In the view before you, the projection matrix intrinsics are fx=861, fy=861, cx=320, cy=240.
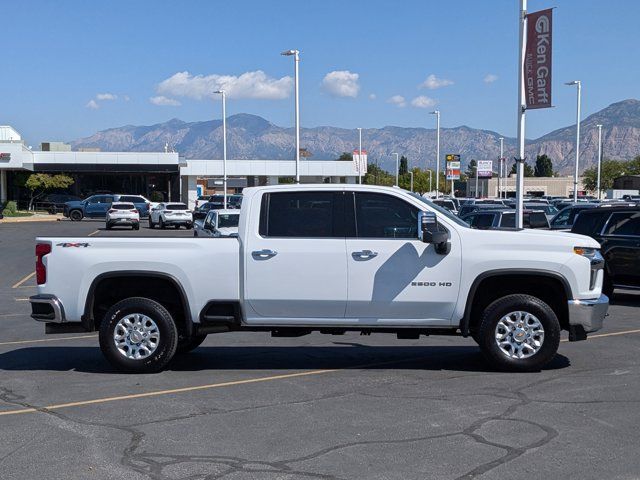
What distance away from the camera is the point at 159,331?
376 inches

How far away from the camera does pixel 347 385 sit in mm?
8977

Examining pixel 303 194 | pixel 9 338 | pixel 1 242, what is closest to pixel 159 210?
pixel 1 242

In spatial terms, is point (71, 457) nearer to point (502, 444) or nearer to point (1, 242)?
point (502, 444)

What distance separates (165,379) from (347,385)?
202 cm

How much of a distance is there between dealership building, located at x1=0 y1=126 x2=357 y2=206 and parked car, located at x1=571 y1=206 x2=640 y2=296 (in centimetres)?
5084

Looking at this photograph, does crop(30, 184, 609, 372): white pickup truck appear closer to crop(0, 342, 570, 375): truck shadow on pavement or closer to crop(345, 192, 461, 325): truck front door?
crop(345, 192, 461, 325): truck front door

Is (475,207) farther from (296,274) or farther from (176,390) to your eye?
(176,390)

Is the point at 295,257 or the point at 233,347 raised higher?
the point at 295,257

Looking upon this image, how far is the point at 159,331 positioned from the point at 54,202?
60.6 meters

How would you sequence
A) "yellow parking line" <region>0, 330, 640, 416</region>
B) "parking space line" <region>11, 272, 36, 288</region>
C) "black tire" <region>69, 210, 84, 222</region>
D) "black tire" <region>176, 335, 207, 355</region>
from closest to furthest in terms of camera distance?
"yellow parking line" <region>0, 330, 640, 416</region> < "black tire" <region>176, 335, 207, 355</region> < "parking space line" <region>11, 272, 36, 288</region> < "black tire" <region>69, 210, 84, 222</region>

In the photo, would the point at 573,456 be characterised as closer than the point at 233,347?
Yes

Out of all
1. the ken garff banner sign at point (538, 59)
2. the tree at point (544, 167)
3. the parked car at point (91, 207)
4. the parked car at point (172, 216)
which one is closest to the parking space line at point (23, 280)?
the ken garff banner sign at point (538, 59)

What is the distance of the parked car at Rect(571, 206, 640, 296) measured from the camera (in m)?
15.9

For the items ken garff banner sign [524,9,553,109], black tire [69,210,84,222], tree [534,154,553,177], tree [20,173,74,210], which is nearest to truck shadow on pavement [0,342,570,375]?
ken garff banner sign [524,9,553,109]
